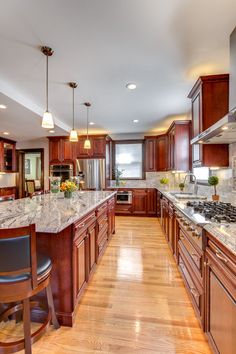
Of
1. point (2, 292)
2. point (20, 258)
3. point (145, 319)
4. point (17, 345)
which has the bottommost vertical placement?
point (145, 319)

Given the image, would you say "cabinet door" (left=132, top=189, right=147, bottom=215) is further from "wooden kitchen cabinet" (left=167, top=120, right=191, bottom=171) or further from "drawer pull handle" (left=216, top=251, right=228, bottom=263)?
"drawer pull handle" (left=216, top=251, right=228, bottom=263)

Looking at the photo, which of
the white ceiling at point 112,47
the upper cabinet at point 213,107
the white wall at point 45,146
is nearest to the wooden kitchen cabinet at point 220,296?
the upper cabinet at point 213,107

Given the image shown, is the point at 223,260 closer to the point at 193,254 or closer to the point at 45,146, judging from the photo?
the point at 193,254

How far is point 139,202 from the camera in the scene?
595 cm

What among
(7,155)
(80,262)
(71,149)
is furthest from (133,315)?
(7,155)

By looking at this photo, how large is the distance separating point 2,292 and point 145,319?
1.22 meters

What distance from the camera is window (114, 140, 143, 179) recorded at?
256 inches

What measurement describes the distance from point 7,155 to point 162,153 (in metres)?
4.77

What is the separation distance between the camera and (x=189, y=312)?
1831mm

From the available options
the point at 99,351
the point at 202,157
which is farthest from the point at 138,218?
the point at 99,351

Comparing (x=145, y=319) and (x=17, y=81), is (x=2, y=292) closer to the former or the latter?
(x=145, y=319)

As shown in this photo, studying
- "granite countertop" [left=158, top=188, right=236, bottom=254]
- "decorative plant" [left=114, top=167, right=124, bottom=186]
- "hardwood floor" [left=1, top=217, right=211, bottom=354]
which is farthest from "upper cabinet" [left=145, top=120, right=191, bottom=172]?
"granite countertop" [left=158, top=188, right=236, bottom=254]

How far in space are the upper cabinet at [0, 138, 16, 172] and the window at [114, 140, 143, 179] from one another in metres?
3.29

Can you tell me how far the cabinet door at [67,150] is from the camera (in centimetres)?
584
